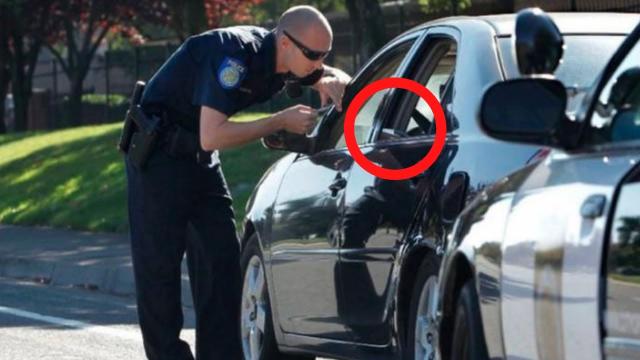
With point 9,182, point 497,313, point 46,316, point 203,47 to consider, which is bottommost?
point 9,182

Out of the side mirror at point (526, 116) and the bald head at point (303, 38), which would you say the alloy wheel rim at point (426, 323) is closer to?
the bald head at point (303, 38)

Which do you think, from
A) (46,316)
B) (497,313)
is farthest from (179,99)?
(46,316)

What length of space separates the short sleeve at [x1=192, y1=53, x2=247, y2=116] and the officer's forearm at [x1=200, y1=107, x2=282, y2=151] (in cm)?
4

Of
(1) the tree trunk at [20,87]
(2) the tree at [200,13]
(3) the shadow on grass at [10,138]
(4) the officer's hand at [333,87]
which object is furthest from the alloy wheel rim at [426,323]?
(1) the tree trunk at [20,87]

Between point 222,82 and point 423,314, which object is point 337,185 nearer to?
point 222,82

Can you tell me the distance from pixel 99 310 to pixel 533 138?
332 inches

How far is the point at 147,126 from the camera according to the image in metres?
7.69

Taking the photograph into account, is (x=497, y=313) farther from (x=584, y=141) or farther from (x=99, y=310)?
(x=99, y=310)

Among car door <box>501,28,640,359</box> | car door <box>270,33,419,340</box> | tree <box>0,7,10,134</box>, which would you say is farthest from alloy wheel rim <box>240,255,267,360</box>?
tree <box>0,7,10,134</box>

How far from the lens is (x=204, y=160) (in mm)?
7719

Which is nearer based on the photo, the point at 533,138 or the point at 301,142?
the point at 533,138

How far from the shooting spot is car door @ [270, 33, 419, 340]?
780 centimetres

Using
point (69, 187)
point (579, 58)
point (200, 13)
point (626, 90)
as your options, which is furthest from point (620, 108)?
point (200, 13)

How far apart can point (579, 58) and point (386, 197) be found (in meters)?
0.98
